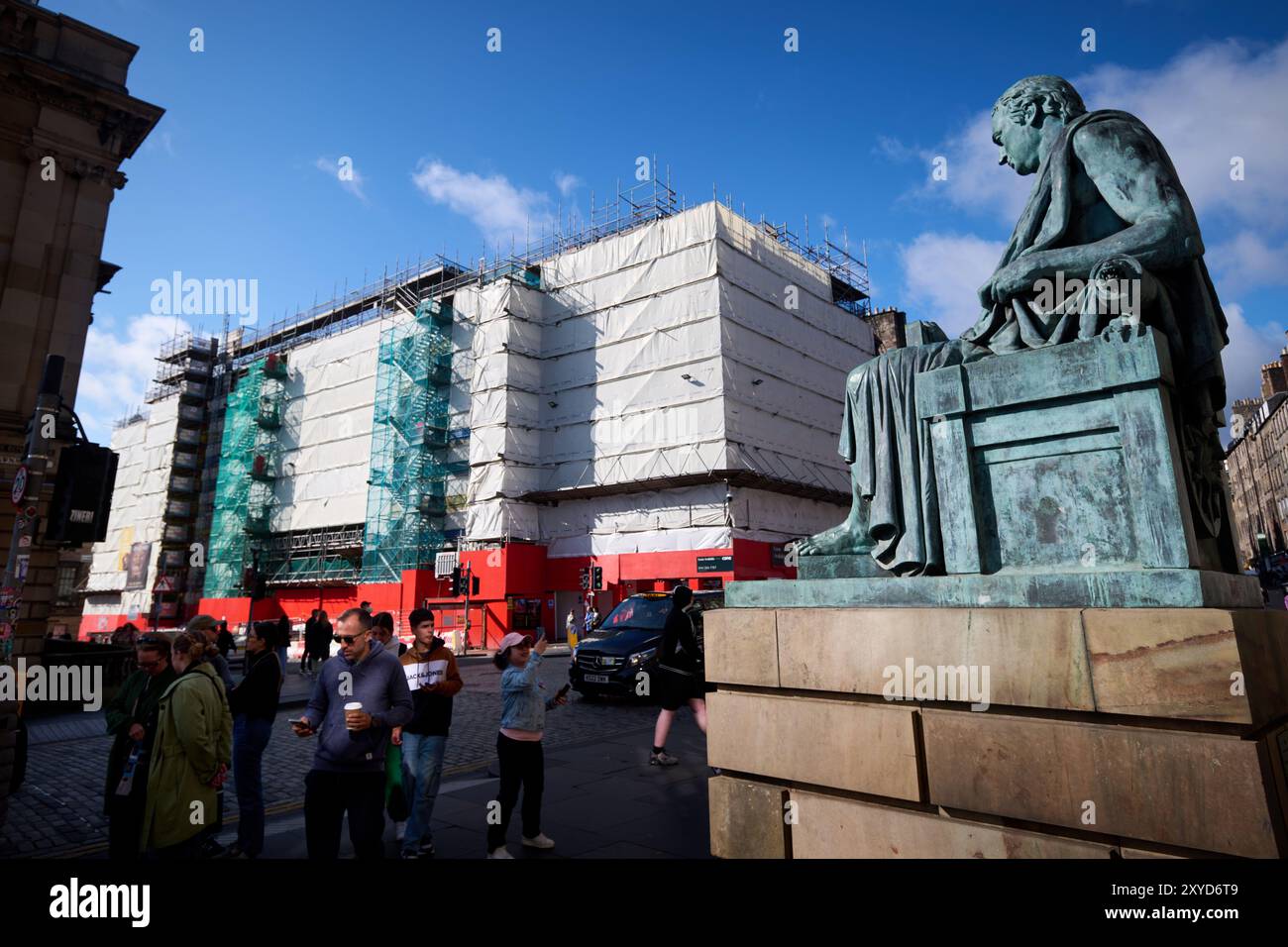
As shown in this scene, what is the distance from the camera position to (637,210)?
37.3 m

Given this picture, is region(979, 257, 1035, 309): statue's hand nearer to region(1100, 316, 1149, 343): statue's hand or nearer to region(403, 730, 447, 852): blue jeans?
region(1100, 316, 1149, 343): statue's hand

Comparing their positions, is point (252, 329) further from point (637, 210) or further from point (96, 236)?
point (96, 236)

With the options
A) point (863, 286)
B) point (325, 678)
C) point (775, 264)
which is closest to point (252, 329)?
point (775, 264)

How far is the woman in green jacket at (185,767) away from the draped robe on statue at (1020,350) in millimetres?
3944

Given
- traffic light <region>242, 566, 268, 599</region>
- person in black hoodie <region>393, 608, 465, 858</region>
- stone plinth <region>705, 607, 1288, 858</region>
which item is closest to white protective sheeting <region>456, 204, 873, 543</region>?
traffic light <region>242, 566, 268, 599</region>

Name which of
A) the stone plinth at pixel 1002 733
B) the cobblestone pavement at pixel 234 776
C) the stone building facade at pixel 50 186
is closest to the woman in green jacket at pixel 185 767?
the cobblestone pavement at pixel 234 776

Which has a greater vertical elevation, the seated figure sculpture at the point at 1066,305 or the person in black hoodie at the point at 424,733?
the seated figure sculpture at the point at 1066,305

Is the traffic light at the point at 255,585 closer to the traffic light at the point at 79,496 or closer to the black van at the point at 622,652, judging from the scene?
the black van at the point at 622,652

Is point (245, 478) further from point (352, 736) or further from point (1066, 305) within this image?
point (1066, 305)

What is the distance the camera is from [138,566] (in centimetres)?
5028

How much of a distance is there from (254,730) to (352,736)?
1.93 metres

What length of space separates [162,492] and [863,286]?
2069 inches

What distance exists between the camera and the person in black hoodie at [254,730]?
16.4ft

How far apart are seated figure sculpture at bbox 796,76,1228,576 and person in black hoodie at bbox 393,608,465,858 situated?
324 centimetres
